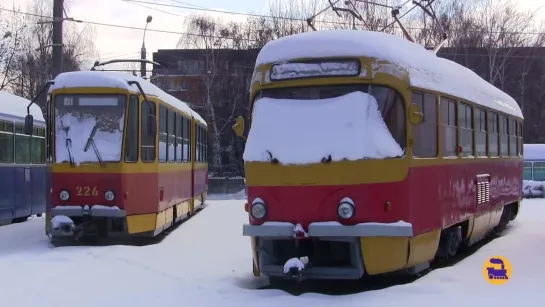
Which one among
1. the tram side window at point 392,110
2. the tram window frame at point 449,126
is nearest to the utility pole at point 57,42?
the tram window frame at point 449,126

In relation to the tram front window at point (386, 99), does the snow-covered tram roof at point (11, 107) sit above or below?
above

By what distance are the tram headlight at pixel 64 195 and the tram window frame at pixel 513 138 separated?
871 cm

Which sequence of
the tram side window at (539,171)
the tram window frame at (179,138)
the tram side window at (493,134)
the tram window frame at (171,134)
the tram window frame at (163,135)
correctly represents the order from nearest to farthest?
the tram side window at (493,134), the tram window frame at (163,135), the tram window frame at (171,134), the tram window frame at (179,138), the tram side window at (539,171)

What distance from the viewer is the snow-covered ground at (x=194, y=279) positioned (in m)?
8.46

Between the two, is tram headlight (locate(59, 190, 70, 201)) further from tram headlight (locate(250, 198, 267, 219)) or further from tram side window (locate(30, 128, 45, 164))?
tram side window (locate(30, 128, 45, 164))

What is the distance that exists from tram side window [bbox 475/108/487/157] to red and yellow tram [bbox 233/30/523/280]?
2.65 m

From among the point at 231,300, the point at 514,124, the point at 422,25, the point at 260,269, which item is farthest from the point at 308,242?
the point at 422,25

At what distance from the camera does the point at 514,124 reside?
17.0 metres

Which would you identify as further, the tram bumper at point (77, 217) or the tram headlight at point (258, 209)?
the tram bumper at point (77, 217)

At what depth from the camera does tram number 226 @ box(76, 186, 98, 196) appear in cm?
1398

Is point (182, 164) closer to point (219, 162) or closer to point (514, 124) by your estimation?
point (514, 124)

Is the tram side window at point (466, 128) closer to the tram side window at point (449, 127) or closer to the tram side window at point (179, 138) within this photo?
the tram side window at point (449, 127)

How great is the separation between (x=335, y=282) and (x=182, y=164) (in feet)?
29.8

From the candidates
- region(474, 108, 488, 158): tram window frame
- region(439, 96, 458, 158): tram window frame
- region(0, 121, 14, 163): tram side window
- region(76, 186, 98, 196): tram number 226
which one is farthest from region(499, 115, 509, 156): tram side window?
region(0, 121, 14, 163): tram side window
